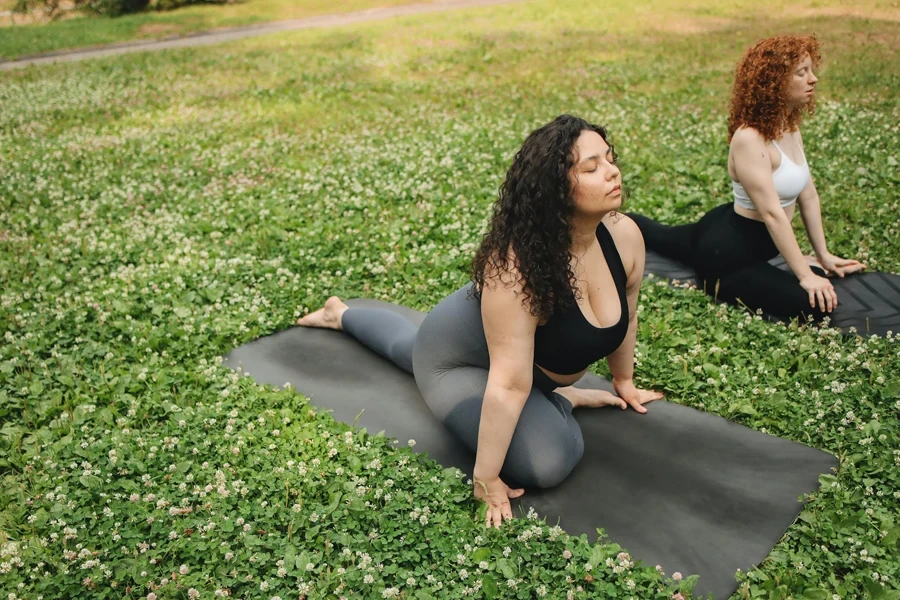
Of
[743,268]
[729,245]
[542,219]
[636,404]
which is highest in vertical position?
[542,219]

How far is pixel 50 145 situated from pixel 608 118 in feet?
27.2

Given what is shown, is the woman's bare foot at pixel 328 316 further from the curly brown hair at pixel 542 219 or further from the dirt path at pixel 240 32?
the dirt path at pixel 240 32

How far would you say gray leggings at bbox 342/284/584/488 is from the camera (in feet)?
12.9

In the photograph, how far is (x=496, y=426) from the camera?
361 centimetres

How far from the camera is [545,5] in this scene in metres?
21.9

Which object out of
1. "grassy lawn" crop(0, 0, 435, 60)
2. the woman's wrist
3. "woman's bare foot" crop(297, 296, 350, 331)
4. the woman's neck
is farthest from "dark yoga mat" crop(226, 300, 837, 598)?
"grassy lawn" crop(0, 0, 435, 60)

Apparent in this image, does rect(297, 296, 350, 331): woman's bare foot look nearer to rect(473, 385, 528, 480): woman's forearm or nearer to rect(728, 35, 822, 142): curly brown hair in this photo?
rect(473, 385, 528, 480): woman's forearm

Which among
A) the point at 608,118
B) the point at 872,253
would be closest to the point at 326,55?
the point at 608,118

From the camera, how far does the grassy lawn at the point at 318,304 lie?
3.58 metres

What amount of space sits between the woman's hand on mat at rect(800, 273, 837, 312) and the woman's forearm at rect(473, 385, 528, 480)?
109 inches

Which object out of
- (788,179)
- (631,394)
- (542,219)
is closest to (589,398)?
(631,394)

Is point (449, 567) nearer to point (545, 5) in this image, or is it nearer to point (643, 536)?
point (643, 536)

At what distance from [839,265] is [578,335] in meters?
3.21

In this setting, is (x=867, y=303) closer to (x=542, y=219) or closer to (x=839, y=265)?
(x=839, y=265)
